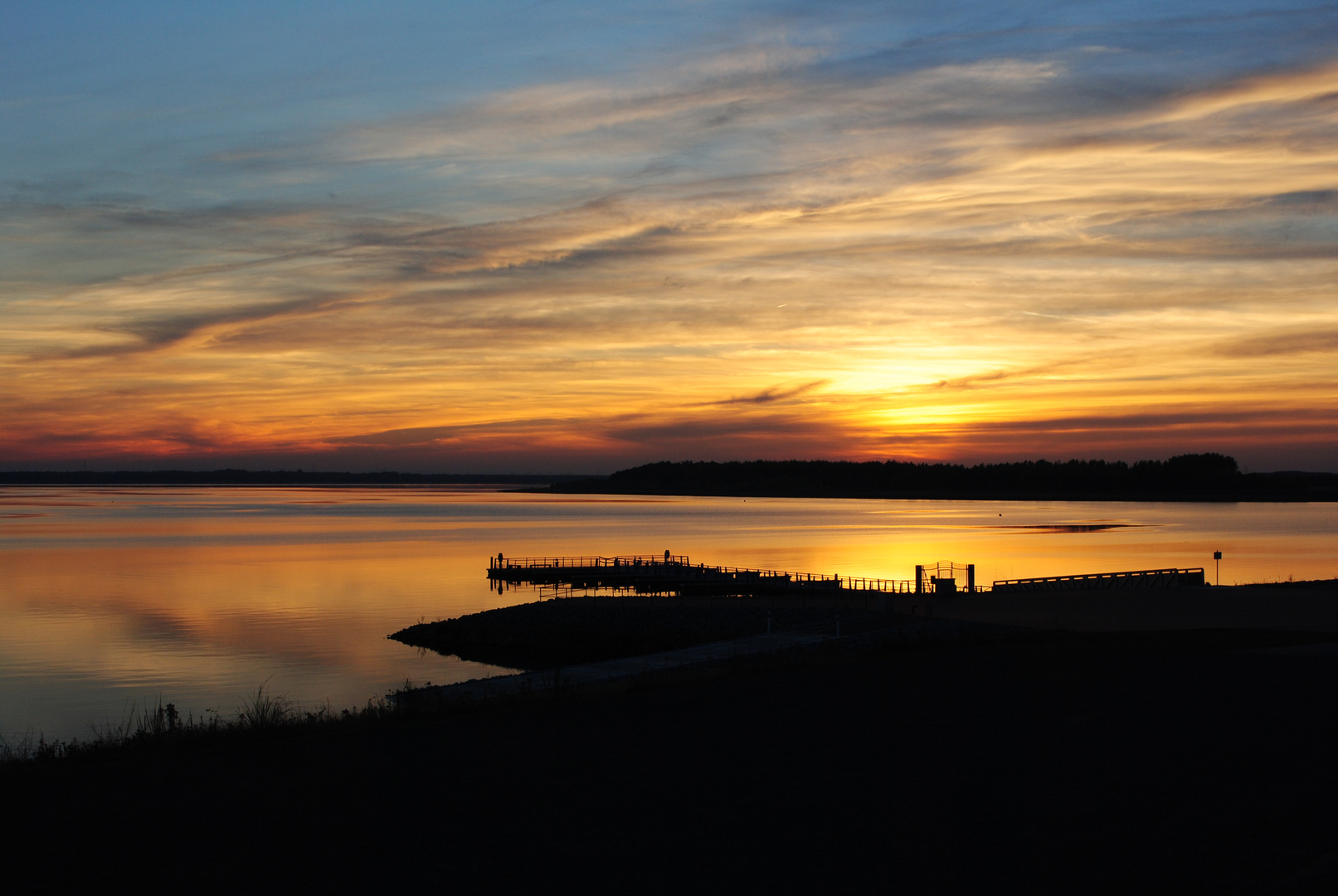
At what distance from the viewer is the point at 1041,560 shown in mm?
76562

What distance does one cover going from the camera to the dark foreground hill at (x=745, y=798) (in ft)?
26.9

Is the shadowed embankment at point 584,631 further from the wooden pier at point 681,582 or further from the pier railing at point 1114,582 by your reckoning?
the pier railing at point 1114,582

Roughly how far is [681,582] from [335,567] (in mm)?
27304

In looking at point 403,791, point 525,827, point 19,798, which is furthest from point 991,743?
point 19,798

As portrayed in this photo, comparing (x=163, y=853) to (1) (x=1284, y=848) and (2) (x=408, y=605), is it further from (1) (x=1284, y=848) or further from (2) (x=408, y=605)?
(2) (x=408, y=605)

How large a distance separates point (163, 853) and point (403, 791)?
7.95ft

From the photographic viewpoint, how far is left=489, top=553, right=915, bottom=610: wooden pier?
47969mm

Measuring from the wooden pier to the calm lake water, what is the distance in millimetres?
3316

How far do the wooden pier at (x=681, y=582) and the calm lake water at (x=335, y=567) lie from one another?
10.9 ft

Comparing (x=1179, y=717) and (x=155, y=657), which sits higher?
(x=1179, y=717)

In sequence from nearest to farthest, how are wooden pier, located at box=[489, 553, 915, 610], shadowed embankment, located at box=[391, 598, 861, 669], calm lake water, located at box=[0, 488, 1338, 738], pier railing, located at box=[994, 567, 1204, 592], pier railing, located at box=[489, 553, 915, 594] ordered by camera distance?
1. calm lake water, located at box=[0, 488, 1338, 738]
2. shadowed embankment, located at box=[391, 598, 861, 669]
3. pier railing, located at box=[994, 567, 1204, 592]
4. wooden pier, located at box=[489, 553, 915, 610]
5. pier railing, located at box=[489, 553, 915, 594]

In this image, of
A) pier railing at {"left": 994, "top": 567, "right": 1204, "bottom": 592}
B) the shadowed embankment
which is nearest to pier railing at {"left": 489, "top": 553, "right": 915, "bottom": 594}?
pier railing at {"left": 994, "top": 567, "right": 1204, "bottom": 592}

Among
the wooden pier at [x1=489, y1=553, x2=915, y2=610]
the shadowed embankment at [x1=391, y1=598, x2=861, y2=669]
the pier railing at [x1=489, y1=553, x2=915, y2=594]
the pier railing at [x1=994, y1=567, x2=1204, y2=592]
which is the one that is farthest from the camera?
the pier railing at [x1=489, y1=553, x2=915, y2=594]

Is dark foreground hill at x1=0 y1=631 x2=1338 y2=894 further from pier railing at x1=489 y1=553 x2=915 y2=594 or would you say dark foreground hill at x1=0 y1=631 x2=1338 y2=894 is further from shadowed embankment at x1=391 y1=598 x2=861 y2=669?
pier railing at x1=489 y1=553 x2=915 y2=594
